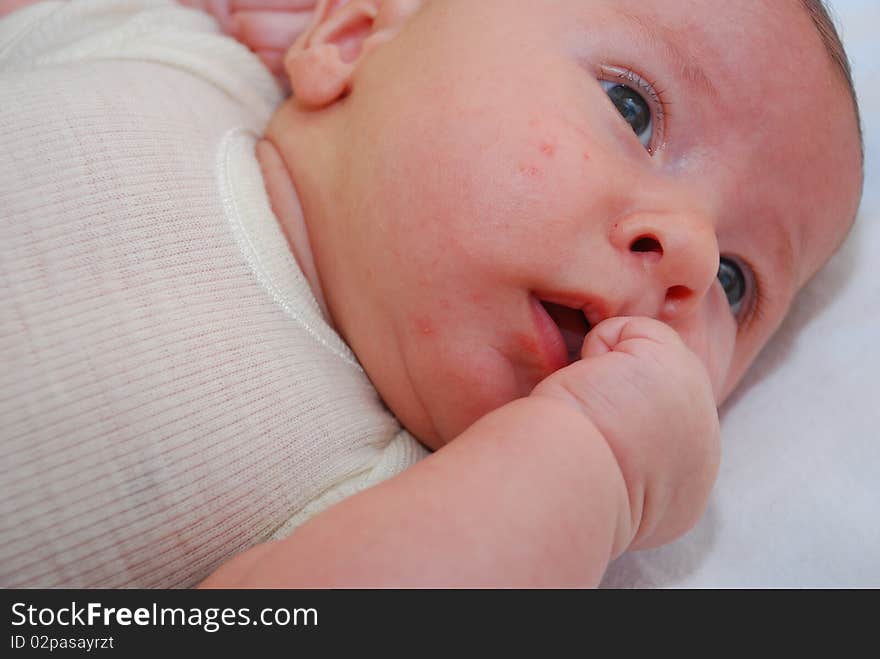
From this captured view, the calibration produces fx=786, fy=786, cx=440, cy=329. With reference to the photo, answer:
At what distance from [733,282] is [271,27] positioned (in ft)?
3.29

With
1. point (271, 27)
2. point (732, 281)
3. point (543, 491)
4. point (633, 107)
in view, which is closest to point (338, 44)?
point (271, 27)

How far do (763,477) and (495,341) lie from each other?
543mm

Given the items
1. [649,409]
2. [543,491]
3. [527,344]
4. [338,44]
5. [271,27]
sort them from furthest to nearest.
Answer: [271,27], [338,44], [527,344], [649,409], [543,491]

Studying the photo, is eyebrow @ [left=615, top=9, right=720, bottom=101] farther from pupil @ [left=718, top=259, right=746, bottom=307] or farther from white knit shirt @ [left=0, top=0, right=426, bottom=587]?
white knit shirt @ [left=0, top=0, right=426, bottom=587]

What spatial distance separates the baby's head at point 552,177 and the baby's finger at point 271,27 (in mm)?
383

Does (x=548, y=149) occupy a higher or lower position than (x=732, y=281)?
higher

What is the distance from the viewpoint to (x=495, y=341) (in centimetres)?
101

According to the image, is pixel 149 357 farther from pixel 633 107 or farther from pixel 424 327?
pixel 633 107

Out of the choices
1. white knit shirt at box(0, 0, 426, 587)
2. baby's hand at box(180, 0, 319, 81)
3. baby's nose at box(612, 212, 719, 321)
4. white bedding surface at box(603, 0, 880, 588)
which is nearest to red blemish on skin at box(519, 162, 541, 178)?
baby's nose at box(612, 212, 719, 321)

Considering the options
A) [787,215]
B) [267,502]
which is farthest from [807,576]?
Result: [267,502]

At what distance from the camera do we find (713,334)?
3.88 ft

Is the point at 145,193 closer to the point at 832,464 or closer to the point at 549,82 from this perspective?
the point at 549,82

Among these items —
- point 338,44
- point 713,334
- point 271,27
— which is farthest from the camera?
point 271,27

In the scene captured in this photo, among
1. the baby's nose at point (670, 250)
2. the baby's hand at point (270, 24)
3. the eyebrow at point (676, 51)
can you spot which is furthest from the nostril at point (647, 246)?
the baby's hand at point (270, 24)
